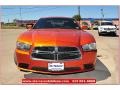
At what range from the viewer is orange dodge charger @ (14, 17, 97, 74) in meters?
7.38

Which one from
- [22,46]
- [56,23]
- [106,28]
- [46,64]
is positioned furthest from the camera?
[106,28]

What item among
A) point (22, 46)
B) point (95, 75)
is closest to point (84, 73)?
point (95, 75)

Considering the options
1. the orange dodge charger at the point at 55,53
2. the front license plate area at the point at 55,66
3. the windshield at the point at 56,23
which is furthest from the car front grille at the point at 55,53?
the windshield at the point at 56,23

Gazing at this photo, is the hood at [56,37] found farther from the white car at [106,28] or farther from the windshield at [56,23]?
the white car at [106,28]

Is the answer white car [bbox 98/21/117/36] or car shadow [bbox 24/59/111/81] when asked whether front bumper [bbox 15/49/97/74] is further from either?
white car [bbox 98/21/117/36]

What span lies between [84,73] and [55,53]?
0.66 meters

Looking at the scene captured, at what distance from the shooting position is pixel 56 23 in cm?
788

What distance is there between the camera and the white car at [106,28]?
7996 mm

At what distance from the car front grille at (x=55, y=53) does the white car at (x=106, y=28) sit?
90 centimetres

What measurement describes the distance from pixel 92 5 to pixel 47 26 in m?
0.94

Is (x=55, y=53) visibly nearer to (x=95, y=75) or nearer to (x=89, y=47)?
(x=89, y=47)
